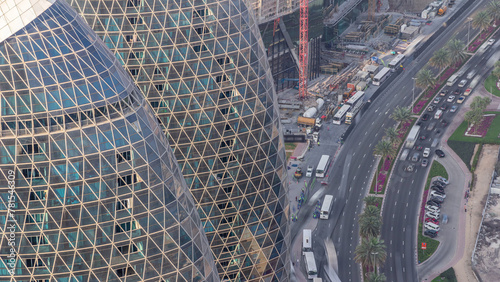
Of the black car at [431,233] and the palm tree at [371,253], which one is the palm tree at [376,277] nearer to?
the palm tree at [371,253]

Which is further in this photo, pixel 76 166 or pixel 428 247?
pixel 428 247

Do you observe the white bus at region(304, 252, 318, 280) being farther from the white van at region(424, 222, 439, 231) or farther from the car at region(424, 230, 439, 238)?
the white van at region(424, 222, 439, 231)

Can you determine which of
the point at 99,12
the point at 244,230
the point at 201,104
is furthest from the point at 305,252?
the point at 99,12

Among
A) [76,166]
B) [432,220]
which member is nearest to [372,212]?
[432,220]

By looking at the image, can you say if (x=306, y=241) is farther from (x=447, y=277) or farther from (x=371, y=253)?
(x=447, y=277)

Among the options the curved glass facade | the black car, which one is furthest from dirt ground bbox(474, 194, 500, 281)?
the curved glass facade

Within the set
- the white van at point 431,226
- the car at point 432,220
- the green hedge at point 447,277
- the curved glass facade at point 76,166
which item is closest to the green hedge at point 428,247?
the white van at point 431,226
